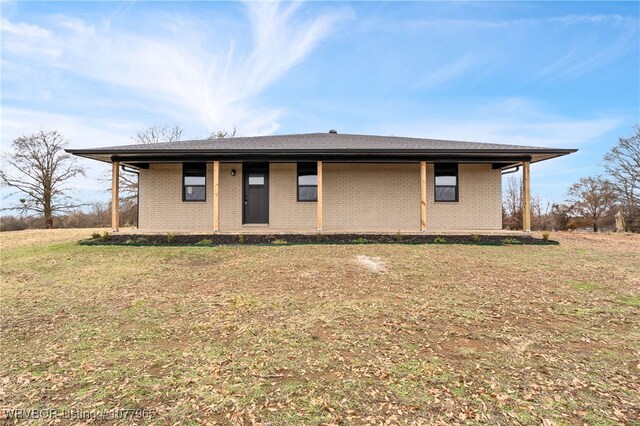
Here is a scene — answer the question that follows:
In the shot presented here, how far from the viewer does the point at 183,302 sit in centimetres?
489

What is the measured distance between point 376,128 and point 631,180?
1877 cm

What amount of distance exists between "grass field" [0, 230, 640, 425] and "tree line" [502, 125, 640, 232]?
55.9 ft

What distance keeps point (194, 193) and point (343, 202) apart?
5.43 meters

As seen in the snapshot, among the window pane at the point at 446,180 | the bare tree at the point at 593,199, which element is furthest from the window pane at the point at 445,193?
the bare tree at the point at 593,199

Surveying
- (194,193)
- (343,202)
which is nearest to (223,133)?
(194,193)

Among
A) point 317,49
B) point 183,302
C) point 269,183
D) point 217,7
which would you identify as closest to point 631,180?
point 317,49

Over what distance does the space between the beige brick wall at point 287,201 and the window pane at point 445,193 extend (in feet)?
14.7

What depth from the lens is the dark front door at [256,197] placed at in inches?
468

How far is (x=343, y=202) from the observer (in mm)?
11828

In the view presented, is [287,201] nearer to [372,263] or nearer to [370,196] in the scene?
[370,196]

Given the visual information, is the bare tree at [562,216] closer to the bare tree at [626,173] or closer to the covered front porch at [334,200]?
the bare tree at [626,173]

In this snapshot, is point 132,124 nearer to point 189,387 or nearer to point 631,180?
point 189,387

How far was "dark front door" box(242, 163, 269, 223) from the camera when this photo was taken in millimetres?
11875

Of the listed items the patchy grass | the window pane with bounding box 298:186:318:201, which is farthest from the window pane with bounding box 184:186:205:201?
the patchy grass
